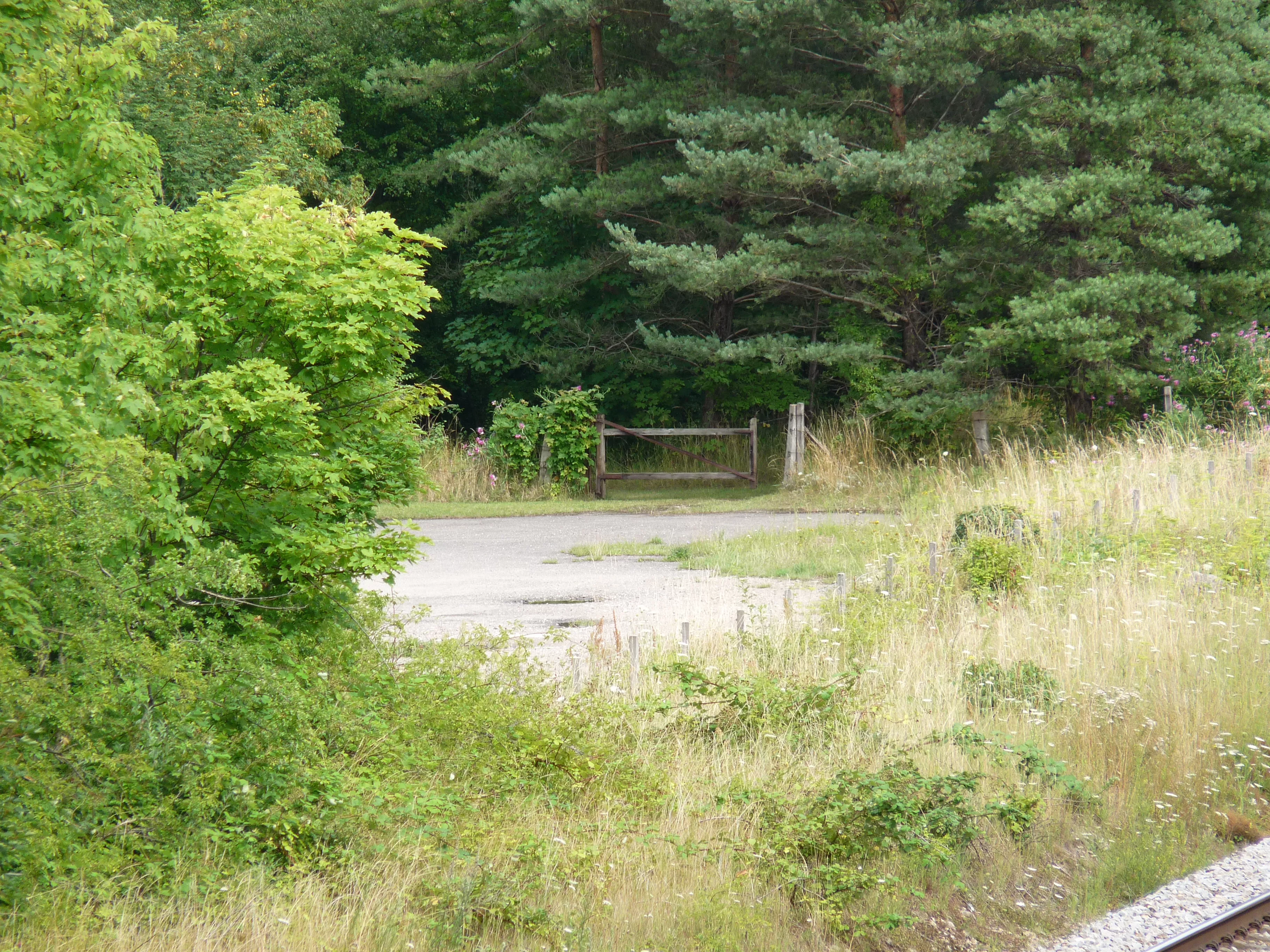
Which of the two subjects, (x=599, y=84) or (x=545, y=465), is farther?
(x=599, y=84)

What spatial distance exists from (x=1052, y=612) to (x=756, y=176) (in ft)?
40.2

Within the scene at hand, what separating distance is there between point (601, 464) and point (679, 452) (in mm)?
2446

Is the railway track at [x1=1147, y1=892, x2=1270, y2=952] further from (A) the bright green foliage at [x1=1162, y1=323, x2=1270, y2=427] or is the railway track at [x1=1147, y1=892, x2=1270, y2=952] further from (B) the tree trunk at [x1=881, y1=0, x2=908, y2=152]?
(B) the tree trunk at [x1=881, y1=0, x2=908, y2=152]

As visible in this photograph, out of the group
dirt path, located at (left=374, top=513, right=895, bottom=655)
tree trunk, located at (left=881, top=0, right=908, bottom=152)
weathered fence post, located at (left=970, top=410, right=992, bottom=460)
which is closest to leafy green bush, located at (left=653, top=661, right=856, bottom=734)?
dirt path, located at (left=374, top=513, right=895, bottom=655)

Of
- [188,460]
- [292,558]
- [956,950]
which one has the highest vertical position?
[188,460]

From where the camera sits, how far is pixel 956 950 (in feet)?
13.0

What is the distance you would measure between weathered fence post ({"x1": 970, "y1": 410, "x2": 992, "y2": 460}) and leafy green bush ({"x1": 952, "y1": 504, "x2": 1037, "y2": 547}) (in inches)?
341

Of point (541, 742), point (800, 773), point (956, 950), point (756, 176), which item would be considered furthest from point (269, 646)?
point (756, 176)

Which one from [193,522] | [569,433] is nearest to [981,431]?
[569,433]

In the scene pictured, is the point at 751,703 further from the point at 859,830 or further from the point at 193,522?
the point at 193,522

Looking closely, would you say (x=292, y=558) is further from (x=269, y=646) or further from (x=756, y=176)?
(x=756, y=176)

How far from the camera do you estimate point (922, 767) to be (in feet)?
16.9

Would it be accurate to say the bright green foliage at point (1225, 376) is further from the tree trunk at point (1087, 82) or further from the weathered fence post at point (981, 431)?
the tree trunk at point (1087, 82)

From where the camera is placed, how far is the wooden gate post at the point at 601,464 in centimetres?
1867
